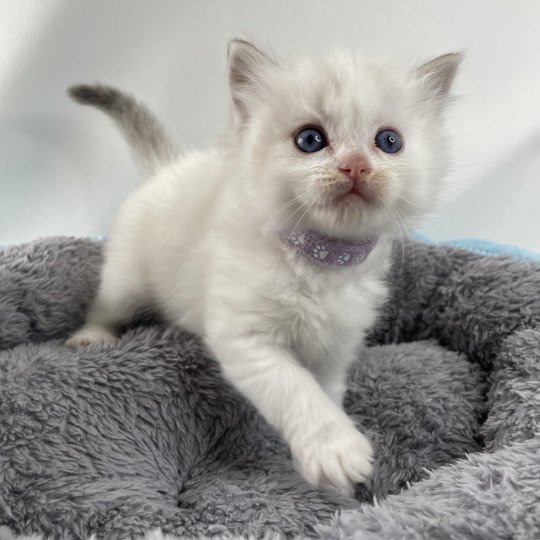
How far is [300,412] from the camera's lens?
3.87 ft

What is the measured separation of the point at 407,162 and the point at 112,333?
3.01 feet

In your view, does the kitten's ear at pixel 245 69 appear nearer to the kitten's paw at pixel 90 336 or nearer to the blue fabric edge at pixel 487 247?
the kitten's paw at pixel 90 336

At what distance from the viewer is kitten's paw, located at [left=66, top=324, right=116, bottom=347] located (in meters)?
1.65

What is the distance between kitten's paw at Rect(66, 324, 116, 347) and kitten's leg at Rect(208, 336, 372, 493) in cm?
46

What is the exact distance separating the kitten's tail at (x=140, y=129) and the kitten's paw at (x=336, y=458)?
115 cm

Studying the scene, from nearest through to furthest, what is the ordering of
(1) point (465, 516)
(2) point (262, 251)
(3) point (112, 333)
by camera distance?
(1) point (465, 516) → (2) point (262, 251) → (3) point (112, 333)

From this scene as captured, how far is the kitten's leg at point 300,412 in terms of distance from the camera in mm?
1130

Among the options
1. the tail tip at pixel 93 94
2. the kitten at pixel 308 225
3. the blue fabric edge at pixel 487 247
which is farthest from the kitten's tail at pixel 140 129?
the blue fabric edge at pixel 487 247

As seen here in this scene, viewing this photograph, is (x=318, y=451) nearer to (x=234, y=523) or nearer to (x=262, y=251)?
(x=234, y=523)

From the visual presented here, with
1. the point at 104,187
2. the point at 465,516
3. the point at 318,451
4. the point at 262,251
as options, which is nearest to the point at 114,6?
the point at 104,187

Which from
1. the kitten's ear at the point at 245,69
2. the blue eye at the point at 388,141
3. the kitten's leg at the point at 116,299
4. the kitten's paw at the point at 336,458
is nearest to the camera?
the kitten's paw at the point at 336,458

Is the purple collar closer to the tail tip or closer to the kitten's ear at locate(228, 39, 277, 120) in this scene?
the kitten's ear at locate(228, 39, 277, 120)

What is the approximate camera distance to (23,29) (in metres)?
2.27

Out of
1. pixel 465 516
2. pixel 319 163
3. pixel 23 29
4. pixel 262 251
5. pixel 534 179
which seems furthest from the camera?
pixel 534 179
